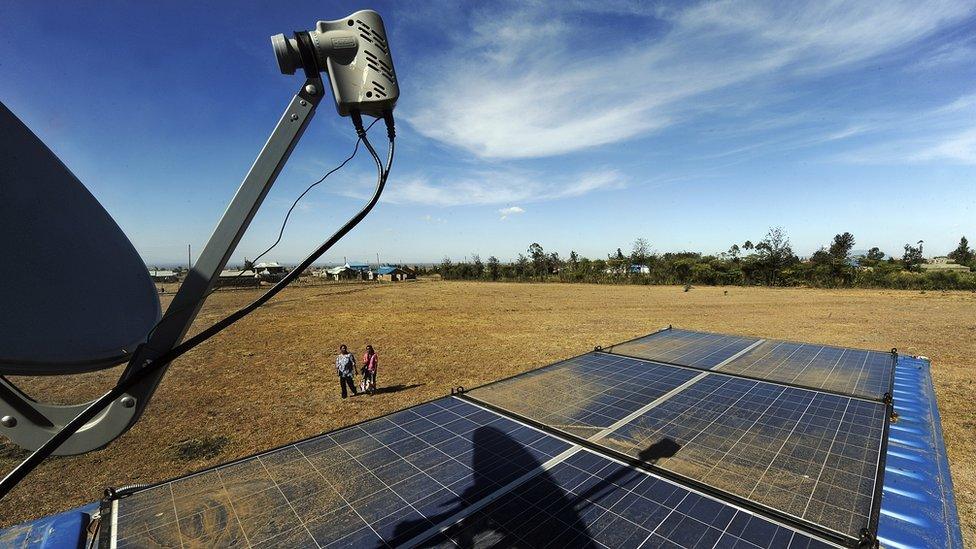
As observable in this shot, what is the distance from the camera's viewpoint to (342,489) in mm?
4027

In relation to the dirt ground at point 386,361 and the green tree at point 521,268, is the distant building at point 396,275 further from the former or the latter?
the dirt ground at point 386,361

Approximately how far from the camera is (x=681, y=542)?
325cm

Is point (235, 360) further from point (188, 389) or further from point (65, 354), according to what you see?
point (65, 354)

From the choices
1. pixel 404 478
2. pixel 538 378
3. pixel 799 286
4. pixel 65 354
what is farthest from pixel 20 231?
pixel 799 286

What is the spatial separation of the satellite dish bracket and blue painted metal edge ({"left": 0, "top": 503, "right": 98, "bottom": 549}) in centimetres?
217

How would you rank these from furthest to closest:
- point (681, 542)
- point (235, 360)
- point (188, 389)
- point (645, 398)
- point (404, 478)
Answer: point (235, 360), point (188, 389), point (645, 398), point (404, 478), point (681, 542)

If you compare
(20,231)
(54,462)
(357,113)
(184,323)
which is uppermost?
(357,113)

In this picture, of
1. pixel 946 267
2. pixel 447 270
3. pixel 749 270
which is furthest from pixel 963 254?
pixel 447 270

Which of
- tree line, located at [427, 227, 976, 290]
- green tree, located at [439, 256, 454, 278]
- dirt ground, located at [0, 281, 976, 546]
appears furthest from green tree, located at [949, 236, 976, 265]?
green tree, located at [439, 256, 454, 278]

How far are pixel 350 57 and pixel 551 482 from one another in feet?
13.9

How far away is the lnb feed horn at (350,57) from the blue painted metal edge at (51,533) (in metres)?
4.25

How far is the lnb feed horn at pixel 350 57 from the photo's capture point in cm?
225

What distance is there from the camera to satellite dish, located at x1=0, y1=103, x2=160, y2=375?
2.01 meters

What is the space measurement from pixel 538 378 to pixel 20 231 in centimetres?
703
